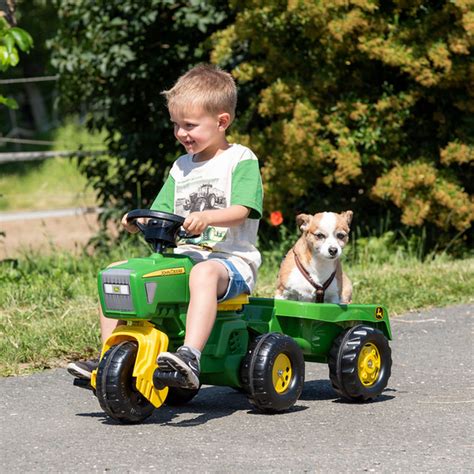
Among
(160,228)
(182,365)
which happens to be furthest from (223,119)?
(182,365)

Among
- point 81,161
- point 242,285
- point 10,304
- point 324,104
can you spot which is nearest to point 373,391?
point 242,285

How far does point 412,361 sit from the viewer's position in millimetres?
6320

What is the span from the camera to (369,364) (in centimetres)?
535

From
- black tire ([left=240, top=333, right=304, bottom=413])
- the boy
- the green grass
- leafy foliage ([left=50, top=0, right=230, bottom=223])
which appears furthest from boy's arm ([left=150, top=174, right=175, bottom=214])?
the green grass

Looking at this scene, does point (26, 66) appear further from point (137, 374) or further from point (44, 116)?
point (137, 374)

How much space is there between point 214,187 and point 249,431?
3.70 ft

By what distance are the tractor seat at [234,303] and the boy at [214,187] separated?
0.04 meters

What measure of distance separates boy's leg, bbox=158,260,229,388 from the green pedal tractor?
8cm

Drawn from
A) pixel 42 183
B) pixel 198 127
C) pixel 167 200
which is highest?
pixel 198 127

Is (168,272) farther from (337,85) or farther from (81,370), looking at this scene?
(337,85)

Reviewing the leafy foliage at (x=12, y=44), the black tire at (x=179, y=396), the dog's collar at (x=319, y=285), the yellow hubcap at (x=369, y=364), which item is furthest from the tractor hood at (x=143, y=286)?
the leafy foliage at (x=12, y=44)

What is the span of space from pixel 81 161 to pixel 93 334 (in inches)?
219

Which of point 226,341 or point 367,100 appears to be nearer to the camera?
point 226,341

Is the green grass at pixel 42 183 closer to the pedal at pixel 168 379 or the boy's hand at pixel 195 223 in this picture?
the boy's hand at pixel 195 223
